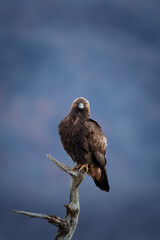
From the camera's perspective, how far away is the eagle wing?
25.9ft

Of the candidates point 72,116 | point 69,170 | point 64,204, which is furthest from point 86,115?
point 64,204

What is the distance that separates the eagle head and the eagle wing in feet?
0.93

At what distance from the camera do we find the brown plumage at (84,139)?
25.6ft

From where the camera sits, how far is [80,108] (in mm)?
8031

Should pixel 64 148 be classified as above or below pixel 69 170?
above

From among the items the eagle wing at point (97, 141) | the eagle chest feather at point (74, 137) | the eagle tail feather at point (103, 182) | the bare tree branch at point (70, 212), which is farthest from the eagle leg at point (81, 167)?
the eagle tail feather at point (103, 182)

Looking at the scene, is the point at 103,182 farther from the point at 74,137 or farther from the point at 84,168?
the point at 74,137

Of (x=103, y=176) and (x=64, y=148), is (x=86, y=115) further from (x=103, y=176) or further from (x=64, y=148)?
(x=103, y=176)

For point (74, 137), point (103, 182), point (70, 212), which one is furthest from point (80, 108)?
point (70, 212)

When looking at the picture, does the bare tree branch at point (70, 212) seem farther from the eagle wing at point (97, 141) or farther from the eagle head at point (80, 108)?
the eagle head at point (80, 108)

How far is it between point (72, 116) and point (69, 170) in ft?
4.86

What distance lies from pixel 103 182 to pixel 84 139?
1.53 meters

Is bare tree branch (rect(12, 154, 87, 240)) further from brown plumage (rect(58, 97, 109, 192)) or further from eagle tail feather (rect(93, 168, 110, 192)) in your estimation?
eagle tail feather (rect(93, 168, 110, 192))

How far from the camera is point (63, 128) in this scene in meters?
8.02
